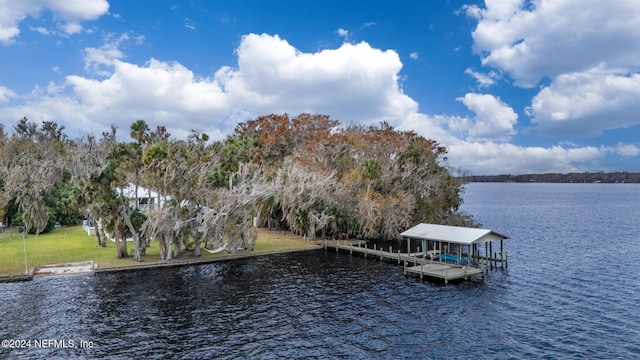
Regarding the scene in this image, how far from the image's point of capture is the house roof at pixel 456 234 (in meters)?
35.9

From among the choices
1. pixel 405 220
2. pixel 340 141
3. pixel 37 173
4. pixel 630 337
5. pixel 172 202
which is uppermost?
pixel 340 141

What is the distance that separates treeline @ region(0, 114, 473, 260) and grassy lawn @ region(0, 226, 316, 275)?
1.53 metres

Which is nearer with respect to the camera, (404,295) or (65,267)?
(404,295)

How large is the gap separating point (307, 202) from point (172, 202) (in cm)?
1740

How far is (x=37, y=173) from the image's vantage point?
51969 millimetres

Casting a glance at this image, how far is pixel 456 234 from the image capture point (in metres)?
38.1

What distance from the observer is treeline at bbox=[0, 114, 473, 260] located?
1451 inches

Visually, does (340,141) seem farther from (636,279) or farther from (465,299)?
(636,279)

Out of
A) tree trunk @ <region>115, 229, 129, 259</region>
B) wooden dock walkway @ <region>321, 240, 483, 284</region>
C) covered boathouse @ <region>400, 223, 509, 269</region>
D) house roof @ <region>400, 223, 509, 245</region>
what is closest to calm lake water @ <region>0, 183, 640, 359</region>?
wooden dock walkway @ <region>321, 240, 483, 284</region>

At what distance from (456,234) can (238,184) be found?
22.2 m

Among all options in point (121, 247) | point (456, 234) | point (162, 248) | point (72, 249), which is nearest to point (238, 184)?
point (162, 248)

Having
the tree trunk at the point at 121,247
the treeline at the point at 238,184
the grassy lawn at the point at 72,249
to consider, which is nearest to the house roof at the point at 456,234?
the treeline at the point at 238,184

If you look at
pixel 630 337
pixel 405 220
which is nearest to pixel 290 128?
pixel 405 220

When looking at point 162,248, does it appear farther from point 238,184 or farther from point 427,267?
point 427,267
